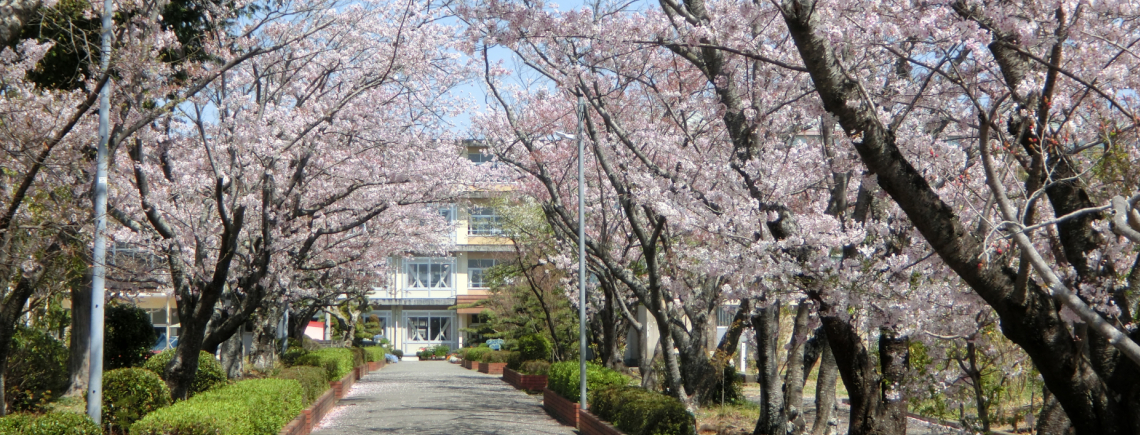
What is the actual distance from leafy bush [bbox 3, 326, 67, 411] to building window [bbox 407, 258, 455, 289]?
3840cm

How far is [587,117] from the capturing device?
489 inches

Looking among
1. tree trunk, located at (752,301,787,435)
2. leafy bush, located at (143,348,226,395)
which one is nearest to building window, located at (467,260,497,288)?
leafy bush, located at (143,348,226,395)

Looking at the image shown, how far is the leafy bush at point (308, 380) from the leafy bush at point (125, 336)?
8.84 feet

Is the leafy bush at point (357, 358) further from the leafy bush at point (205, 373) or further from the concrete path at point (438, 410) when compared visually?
the leafy bush at point (205, 373)

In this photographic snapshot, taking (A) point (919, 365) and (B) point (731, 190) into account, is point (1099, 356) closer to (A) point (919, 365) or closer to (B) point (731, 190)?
(A) point (919, 365)

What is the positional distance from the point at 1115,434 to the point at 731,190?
17.8 feet

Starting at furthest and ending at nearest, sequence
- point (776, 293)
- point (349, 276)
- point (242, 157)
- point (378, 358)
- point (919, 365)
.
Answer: point (378, 358)
point (349, 276)
point (242, 157)
point (919, 365)
point (776, 293)

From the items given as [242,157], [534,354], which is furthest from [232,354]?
[534,354]

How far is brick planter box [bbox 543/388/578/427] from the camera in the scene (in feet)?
56.6

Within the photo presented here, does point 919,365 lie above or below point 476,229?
below

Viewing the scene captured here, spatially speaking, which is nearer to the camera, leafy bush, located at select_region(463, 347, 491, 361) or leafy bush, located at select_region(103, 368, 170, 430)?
leafy bush, located at select_region(103, 368, 170, 430)

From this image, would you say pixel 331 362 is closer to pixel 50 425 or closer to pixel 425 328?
pixel 50 425

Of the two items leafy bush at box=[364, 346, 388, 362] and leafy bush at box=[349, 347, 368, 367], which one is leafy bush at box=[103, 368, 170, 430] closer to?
leafy bush at box=[349, 347, 368, 367]

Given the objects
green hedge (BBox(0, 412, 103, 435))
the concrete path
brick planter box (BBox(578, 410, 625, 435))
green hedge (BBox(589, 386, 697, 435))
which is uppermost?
green hedge (BBox(0, 412, 103, 435))
